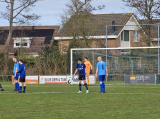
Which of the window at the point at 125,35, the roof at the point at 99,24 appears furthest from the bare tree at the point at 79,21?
the window at the point at 125,35

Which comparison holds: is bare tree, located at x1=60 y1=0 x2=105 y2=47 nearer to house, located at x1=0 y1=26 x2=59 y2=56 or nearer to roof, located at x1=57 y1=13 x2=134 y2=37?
roof, located at x1=57 y1=13 x2=134 y2=37

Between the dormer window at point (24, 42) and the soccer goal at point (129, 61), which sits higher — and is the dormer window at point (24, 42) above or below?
above

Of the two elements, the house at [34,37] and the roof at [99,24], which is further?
the house at [34,37]

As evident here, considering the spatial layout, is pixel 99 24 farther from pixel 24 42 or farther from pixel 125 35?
pixel 24 42

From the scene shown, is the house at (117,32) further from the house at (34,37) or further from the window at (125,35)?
the house at (34,37)

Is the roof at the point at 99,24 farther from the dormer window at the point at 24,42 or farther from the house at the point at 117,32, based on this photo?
the dormer window at the point at 24,42

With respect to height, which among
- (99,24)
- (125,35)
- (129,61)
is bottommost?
(129,61)

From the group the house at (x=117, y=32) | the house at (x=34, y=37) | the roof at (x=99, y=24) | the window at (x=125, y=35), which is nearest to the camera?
the roof at (x=99, y=24)

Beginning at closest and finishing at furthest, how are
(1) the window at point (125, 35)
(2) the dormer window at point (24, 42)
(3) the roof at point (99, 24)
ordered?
(3) the roof at point (99, 24) < (1) the window at point (125, 35) < (2) the dormer window at point (24, 42)

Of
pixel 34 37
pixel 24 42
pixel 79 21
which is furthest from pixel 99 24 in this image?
pixel 34 37

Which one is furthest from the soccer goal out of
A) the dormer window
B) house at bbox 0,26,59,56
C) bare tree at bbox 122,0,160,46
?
house at bbox 0,26,59,56

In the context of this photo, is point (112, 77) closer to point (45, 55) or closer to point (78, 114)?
point (45, 55)

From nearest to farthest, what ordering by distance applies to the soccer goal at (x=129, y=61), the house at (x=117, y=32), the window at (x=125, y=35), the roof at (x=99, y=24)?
the soccer goal at (x=129, y=61) < the roof at (x=99, y=24) < the house at (x=117, y=32) < the window at (x=125, y=35)

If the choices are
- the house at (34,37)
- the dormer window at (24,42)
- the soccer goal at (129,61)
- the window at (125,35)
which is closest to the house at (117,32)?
the window at (125,35)
